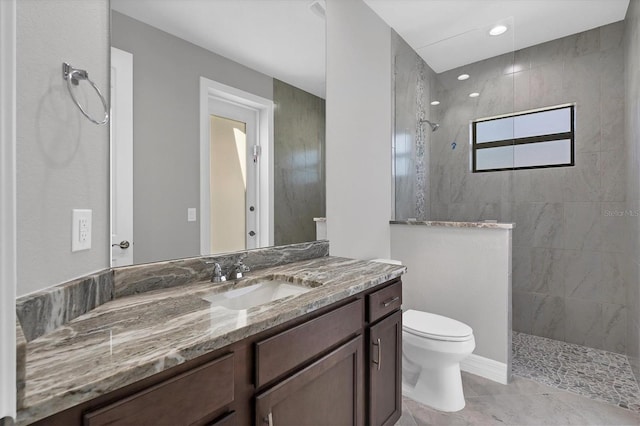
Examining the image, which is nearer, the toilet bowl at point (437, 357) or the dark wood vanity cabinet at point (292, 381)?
the dark wood vanity cabinet at point (292, 381)

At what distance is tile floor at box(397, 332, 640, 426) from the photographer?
5.90 feet

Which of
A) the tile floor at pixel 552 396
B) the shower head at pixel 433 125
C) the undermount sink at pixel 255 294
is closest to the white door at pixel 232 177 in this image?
the undermount sink at pixel 255 294

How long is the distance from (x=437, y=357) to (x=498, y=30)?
2.64 m

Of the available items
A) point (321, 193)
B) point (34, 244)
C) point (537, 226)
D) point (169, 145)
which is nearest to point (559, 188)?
point (537, 226)

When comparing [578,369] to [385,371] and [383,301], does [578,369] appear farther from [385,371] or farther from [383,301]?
[383,301]

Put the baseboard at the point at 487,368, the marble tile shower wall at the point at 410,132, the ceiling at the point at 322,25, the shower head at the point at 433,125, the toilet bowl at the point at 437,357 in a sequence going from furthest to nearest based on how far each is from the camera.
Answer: the shower head at the point at 433,125 < the marble tile shower wall at the point at 410,132 < the baseboard at the point at 487,368 < the toilet bowl at the point at 437,357 < the ceiling at the point at 322,25

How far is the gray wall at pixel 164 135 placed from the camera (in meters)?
1.14

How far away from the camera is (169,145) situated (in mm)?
1236

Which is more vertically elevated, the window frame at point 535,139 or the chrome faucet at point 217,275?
the window frame at point 535,139

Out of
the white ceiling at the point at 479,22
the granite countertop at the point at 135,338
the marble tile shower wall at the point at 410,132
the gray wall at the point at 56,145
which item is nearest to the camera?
the granite countertop at the point at 135,338

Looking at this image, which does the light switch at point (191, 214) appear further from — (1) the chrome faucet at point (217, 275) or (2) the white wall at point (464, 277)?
(2) the white wall at point (464, 277)

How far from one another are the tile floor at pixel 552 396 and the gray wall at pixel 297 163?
4.23ft

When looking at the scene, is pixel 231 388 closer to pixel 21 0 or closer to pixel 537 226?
pixel 21 0

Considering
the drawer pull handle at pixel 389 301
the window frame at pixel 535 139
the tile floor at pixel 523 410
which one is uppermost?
the window frame at pixel 535 139
